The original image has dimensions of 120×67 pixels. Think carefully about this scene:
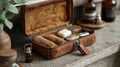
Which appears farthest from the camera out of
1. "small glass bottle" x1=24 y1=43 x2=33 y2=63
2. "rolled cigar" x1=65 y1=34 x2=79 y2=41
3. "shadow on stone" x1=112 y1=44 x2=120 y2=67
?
"shadow on stone" x1=112 y1=44 x2=120 y2=67

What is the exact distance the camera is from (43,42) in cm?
121

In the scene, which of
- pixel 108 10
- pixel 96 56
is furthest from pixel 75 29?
pixel 108 10

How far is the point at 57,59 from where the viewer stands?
118 centimetres

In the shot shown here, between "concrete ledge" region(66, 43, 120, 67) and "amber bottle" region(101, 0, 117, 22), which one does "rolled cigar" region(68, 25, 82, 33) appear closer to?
"concrete ledge" region(66, 43, 120, 67)

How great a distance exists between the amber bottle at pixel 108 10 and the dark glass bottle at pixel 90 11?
12cm

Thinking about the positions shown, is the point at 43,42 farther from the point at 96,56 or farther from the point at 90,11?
the point at 90,11

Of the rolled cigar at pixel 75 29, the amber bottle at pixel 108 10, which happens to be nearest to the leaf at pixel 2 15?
the rolled cigar at pixel 75 29

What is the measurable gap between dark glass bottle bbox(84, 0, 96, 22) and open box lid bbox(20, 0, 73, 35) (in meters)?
0.11

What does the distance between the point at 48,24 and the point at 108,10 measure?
392 millimetres

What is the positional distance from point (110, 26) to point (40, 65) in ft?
1.87

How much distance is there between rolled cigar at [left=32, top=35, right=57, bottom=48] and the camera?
118cm

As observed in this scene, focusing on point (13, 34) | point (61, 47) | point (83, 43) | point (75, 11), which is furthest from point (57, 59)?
point (75, 11)

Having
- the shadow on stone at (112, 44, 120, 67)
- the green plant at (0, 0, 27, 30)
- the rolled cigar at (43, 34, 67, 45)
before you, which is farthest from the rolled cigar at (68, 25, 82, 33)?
the green plant at (0, 0, 27, 30)

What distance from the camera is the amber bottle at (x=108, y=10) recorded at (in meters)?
1.55
